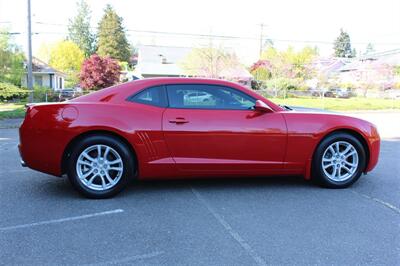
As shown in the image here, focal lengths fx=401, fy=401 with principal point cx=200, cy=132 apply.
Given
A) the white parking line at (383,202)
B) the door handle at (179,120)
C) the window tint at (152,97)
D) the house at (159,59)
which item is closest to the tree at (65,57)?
the house at (159,59)

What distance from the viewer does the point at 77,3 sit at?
7581 centimetres

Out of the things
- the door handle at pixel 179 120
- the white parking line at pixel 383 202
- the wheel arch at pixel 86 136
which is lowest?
the white parking line at pixel 383 202

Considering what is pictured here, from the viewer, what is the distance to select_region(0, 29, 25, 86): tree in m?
27.4

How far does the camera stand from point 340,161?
5.16m

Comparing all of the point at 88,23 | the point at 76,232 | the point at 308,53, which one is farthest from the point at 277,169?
the point at 88,23

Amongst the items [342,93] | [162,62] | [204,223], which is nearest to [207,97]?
[204,223]

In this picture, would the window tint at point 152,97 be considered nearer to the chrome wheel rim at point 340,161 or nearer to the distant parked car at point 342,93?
the chrome wheel rim at point 340,161

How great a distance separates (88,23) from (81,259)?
262 ft

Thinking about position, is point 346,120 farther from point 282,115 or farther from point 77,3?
point 77,3

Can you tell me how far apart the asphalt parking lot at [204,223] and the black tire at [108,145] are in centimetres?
13

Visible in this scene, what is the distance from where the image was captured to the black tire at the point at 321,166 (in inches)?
199

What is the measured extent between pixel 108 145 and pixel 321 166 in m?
2.65

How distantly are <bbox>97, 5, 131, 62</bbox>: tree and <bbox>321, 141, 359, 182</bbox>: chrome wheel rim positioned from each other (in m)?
63.5

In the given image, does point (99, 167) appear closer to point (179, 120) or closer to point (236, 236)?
point (179, 120)
